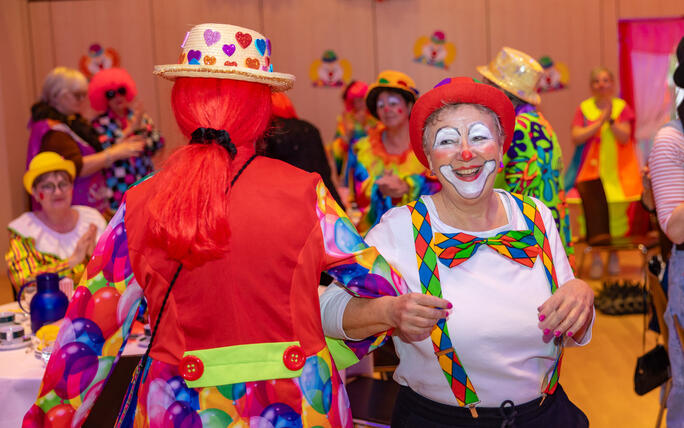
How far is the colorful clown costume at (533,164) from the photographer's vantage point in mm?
2836

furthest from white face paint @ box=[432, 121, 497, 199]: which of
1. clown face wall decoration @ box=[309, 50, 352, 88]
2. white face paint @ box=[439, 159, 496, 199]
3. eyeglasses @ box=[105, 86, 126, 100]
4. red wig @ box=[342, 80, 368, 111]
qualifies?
clown face wall decoration @ box=[309, 50, 352, 88]

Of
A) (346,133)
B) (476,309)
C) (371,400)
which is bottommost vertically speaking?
(371,400)

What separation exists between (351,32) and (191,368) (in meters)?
7.59

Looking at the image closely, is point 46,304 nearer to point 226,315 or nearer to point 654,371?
point 226,315

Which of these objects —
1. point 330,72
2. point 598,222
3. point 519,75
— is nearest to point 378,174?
point 519,75

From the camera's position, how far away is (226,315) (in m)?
1.42

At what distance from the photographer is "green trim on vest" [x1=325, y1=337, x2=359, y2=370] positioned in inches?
64.4

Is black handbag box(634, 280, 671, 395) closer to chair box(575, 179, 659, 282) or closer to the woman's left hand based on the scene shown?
the woman's left hand

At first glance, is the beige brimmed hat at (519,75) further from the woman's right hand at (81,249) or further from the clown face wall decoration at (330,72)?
the clown face wall decoration at (330,72)

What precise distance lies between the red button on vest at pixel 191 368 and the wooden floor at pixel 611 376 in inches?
102

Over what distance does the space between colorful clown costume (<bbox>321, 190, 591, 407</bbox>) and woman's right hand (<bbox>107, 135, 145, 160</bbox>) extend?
11.4 feet

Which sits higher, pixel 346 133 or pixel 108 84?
pixel 108 84

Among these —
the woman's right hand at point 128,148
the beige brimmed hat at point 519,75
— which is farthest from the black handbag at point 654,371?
the woman's right hand at point 128,148

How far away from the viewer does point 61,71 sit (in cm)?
469
